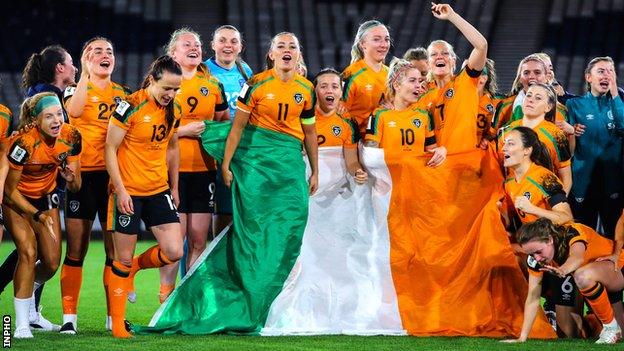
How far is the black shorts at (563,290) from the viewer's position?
257 inches

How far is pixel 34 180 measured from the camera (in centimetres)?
639

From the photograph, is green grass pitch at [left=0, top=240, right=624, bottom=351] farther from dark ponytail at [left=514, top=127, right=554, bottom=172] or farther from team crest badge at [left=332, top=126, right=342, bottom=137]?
team crest badge at [left=332, top=126, right=342, bottom=137]

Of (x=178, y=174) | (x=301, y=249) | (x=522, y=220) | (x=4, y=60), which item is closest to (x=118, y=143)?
(x=178, y=174)

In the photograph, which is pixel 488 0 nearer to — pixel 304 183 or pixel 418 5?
pixel 418 5

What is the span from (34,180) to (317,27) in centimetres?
1091

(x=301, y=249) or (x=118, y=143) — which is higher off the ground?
(x=118, y=143)

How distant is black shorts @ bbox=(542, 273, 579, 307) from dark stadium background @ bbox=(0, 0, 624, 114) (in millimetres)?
9473

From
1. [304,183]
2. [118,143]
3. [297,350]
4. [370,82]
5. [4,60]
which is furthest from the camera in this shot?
[4,60]

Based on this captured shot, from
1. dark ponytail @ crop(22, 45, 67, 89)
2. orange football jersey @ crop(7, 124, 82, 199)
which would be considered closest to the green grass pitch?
orange football jersey @ crop(7, 124, 82, 199)

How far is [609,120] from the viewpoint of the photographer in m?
7.11

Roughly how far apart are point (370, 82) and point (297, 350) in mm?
2178

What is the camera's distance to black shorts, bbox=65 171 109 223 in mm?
6637

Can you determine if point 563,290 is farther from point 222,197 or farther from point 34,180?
point 34,180

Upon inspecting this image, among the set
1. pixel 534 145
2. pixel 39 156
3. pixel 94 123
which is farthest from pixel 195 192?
pixel 534 145
